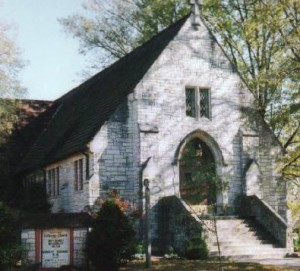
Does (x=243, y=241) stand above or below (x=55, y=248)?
below

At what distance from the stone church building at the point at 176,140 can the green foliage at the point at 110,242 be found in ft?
18.1

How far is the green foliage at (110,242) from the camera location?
57.4 feet

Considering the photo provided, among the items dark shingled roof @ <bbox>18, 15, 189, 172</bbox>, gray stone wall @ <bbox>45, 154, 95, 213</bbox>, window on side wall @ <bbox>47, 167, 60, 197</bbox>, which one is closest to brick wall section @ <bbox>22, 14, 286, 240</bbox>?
gray stone wall @ <bbox>45, 154, 95, 213</bbox>

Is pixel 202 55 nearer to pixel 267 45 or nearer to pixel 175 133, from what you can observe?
pixel 175 133

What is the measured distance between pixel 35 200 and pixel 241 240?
11.5m

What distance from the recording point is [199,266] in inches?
729

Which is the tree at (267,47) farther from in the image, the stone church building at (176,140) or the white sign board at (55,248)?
the white sign board at (55,248)

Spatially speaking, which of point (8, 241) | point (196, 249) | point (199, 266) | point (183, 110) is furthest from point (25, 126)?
point (199, 266)

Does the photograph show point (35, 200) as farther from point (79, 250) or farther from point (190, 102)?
point (79, 250)

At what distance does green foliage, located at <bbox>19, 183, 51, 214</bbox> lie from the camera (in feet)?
96.7

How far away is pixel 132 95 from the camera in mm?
25172

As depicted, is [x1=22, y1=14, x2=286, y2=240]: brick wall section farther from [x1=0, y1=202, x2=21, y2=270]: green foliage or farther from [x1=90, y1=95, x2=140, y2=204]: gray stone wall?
[x1=0, y1=202, x2=21, y2=270]: green foliage

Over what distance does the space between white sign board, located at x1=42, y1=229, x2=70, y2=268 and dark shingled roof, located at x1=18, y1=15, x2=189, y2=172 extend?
6863 millimetres

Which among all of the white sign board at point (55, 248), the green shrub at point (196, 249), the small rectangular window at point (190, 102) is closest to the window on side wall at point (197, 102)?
the small rectangular window at point (190, 102)
